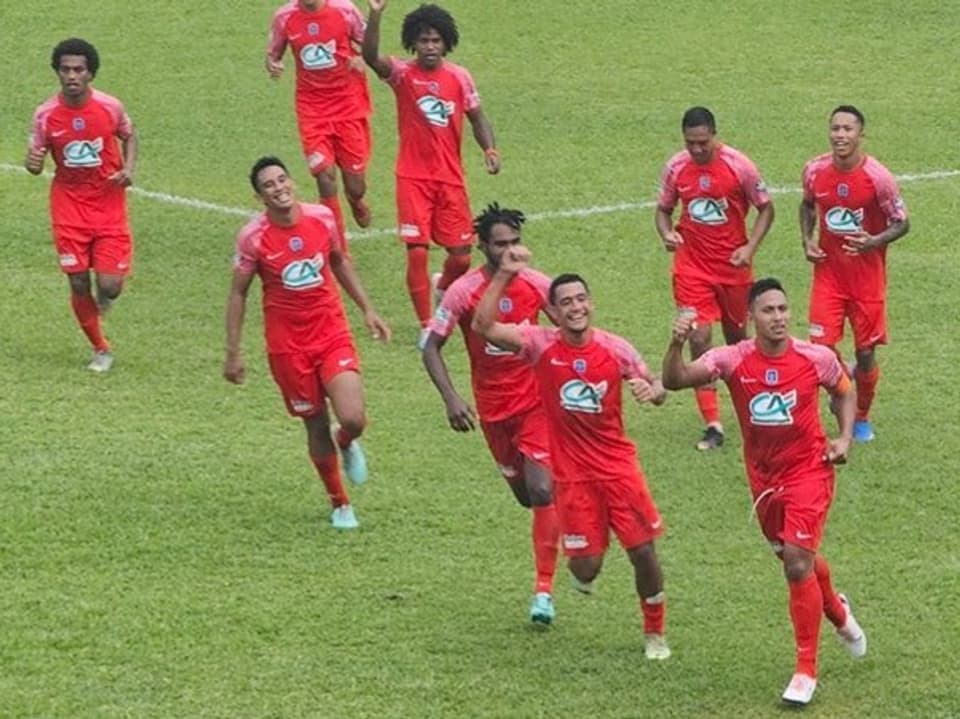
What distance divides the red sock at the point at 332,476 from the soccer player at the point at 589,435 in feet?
7.73

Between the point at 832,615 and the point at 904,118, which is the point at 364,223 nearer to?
the point at 904,118

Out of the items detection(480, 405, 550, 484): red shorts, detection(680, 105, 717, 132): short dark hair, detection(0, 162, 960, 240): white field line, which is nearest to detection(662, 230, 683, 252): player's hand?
detection(680, 105, 717, 132): short dark hair

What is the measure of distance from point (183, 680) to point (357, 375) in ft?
8.82

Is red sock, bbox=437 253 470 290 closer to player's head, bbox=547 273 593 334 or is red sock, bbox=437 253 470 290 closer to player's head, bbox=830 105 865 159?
player's head, bbox=830 105 865 159

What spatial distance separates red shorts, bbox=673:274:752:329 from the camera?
17.1 meters

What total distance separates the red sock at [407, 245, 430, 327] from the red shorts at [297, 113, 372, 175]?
139 cm

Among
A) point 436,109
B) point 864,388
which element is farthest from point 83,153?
point 864,388

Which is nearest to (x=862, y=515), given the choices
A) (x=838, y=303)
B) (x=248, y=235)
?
(x=838, y=303)

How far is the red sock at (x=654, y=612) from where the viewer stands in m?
13.3

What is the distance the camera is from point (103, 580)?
14586 mm

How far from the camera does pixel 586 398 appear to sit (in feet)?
43.0

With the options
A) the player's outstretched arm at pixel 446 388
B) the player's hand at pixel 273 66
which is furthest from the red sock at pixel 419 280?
the player's outstretched arm at pixel 446 388

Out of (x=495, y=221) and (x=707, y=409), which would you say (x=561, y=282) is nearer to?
(x=495, y=221)

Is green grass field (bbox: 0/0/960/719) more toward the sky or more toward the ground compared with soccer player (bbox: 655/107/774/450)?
more toward the ground
